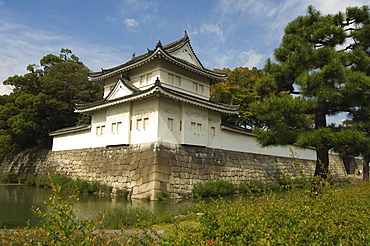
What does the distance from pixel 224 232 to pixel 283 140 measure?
27.5 feet

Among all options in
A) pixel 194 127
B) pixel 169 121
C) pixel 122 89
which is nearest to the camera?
pixel 169 121

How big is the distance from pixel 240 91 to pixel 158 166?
14016 millimetres

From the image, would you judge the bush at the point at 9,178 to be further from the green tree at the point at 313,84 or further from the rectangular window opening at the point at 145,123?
the green tree at the point at 313,84

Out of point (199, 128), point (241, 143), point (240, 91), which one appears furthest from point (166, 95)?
point (240, 91)

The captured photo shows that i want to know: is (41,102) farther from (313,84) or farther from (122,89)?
(313,84)

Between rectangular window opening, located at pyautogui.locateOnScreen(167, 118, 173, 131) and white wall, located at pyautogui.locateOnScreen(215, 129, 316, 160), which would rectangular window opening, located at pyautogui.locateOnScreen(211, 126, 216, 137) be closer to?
white wall, located at pyautogui.locateOnScreen(215, 129, 316, 160)

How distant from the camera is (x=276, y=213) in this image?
3.81 metres

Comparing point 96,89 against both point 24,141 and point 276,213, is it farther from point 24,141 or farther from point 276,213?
point 276,213

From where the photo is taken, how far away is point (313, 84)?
978 centimetres

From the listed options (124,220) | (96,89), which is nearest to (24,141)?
(96,89)

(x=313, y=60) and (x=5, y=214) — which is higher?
(x=313, y=60)

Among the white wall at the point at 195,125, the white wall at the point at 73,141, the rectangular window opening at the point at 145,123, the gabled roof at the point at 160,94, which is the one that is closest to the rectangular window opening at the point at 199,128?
the white wall at the point at 195,125

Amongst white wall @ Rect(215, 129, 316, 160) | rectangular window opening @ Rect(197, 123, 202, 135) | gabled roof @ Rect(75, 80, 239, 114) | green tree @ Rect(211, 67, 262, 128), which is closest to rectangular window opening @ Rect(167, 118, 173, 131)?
gabled roof @ Rect(75, 80, 239, 114)

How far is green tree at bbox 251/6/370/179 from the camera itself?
954 cm
